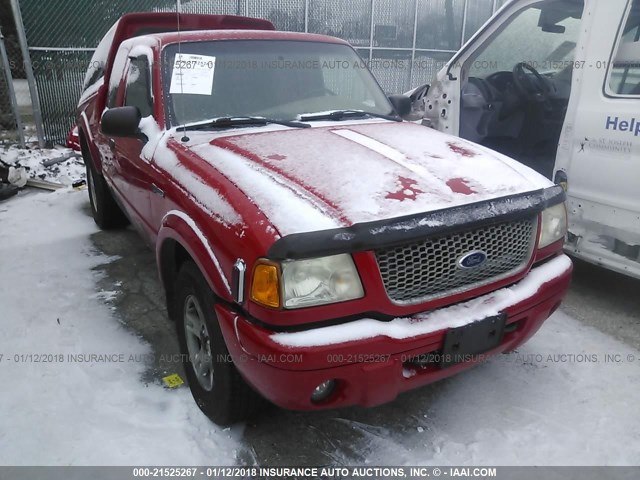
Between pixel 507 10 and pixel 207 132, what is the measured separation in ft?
8.56

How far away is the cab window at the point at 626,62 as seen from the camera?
3.28 m

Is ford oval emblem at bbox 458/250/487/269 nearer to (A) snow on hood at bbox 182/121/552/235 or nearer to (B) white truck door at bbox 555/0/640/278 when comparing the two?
(A) snow on hood at bbox 182/121/552/235

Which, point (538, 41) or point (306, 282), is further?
point (538, 41)

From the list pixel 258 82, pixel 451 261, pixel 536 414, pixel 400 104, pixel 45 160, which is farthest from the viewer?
pixel 45 160

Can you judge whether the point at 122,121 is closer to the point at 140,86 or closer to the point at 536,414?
the point at 140,86

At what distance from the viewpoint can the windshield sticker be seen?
3061 millimetres

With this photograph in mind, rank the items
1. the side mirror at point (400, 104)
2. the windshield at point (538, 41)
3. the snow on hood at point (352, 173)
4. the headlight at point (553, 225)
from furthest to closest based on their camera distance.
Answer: the windshield at point (538, 41) → the side mirror at point (400, 104) → the headlight at point (553, 225) → the snow on hood at point (352, 173)

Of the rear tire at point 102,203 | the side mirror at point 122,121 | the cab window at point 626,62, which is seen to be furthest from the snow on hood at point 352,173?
the rear tire at point 102,203

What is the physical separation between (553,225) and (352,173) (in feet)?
3.46

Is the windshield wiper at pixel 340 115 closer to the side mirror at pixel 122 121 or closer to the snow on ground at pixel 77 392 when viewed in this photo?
the side mirror at pixel 122 121

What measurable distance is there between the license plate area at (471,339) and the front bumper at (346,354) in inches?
1.0

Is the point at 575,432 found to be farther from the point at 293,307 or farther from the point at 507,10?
the point at 507,10

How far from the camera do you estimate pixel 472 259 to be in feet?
7.28

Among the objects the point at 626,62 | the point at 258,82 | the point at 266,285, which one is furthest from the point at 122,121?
the point at 626,62
